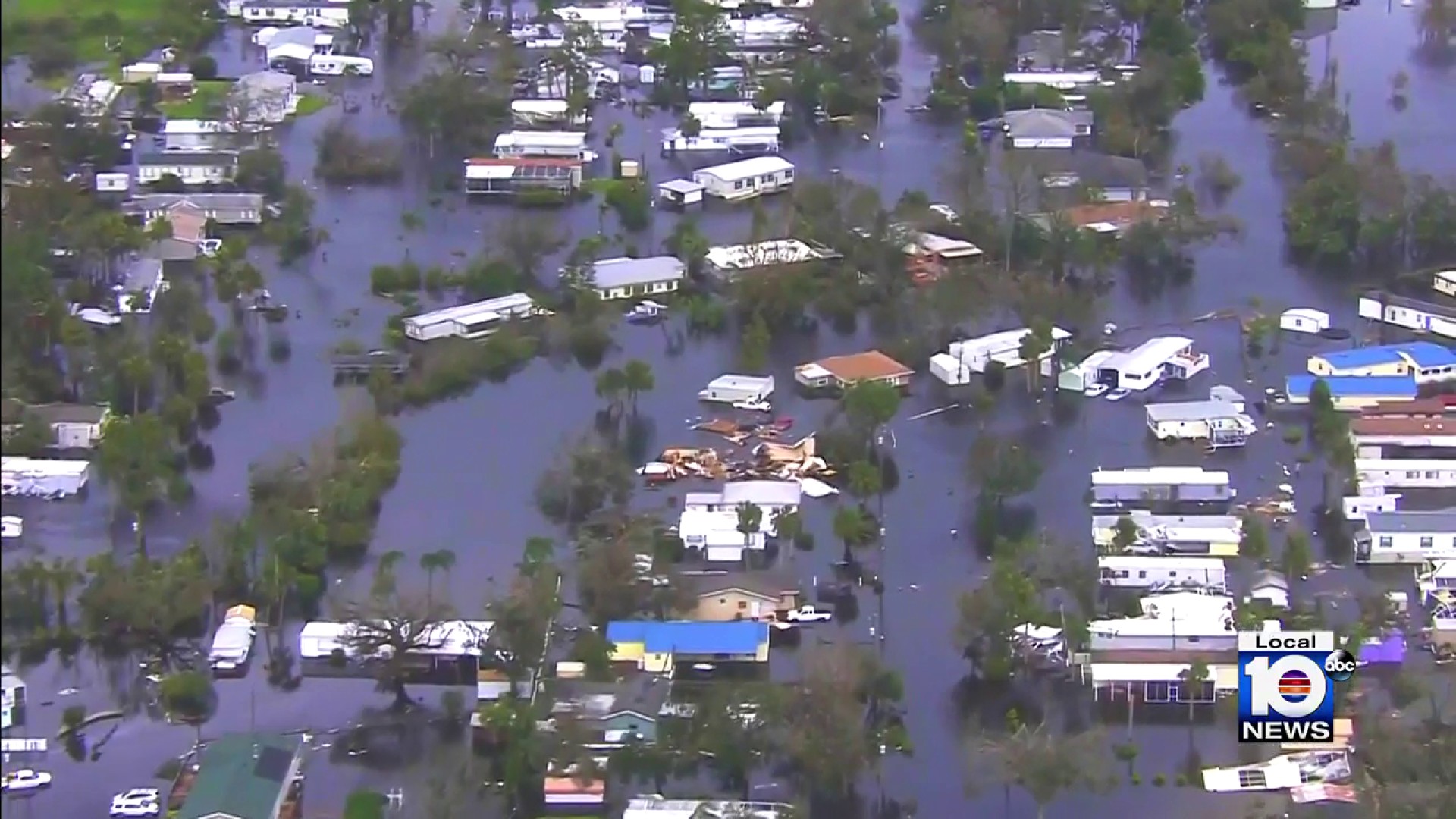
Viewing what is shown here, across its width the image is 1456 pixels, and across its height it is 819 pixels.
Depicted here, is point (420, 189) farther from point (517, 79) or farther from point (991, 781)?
point (991, 781)

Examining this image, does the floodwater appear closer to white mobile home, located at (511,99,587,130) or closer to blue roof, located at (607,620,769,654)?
white mobile home, located at (511,99,587,130)

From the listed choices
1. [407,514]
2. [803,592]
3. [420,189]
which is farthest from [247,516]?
[420,189]

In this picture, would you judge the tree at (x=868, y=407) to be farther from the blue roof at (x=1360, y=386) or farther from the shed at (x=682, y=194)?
the shed at (x=682, y=194)

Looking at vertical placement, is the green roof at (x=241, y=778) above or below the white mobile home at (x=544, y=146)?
below

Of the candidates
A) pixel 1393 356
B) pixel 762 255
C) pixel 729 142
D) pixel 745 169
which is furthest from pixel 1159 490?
pixel 729 142

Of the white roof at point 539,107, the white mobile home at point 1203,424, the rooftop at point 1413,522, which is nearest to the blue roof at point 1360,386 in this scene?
the white mobile home at point 1203,424

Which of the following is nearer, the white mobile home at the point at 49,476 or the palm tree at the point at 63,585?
the palm tree at the point at 63,585
